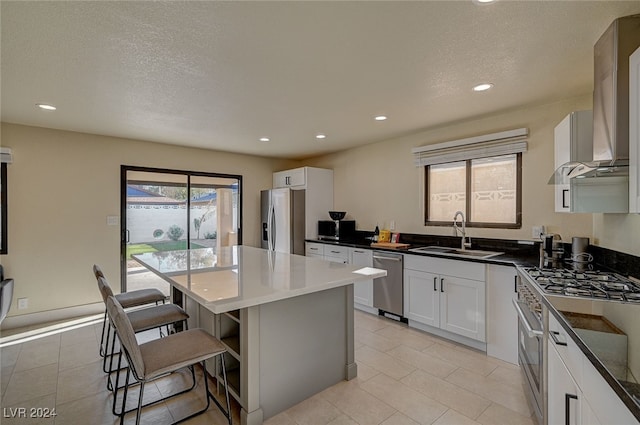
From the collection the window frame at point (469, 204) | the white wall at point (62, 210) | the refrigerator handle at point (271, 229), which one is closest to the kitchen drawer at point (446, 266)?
the window frame at point (469, 204)

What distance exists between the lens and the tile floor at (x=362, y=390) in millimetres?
1953

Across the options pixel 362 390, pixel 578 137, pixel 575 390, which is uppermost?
pixel 578 137

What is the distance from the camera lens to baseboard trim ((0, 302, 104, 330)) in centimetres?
353

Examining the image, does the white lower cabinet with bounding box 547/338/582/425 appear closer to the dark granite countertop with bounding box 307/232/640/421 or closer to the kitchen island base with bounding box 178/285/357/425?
the dark granite countertop with bounding box 307/232/640/421

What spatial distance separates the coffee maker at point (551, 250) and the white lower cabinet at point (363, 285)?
5.82 feet

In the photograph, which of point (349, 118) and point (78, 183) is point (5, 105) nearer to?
point (78, 183)

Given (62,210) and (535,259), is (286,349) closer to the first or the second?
(535,259)

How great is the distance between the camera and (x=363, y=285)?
13.0ft

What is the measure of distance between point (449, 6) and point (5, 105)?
391 centimetres

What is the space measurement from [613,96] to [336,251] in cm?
322

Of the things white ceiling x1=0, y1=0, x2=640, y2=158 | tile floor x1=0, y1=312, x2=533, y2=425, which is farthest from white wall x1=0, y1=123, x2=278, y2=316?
tile floor x1=0, y1=312, x2=533, y2=425

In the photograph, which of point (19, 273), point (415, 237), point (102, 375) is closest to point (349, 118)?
point (415, 237)

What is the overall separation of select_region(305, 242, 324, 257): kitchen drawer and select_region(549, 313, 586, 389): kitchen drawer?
3274 millimetres

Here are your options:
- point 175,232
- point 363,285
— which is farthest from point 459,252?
point 175,232
